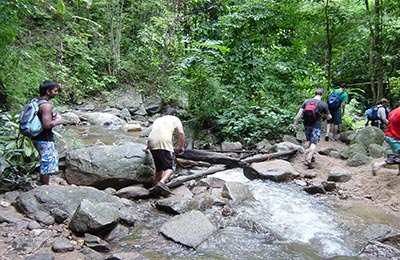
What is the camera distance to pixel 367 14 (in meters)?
11.0

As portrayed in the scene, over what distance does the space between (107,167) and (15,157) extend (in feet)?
5.02

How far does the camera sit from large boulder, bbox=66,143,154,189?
584cm

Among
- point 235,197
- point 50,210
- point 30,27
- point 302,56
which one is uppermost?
point 30,27

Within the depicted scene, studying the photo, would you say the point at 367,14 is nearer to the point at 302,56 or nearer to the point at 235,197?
the point at 302,56

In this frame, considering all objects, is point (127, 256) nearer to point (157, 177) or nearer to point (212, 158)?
point (157, 177)

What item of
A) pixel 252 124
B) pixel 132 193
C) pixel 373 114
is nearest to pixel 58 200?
pixel 132 193

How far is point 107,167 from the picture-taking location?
593 cm

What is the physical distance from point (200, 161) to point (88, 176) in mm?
3250

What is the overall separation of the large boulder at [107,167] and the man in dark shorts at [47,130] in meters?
0.98

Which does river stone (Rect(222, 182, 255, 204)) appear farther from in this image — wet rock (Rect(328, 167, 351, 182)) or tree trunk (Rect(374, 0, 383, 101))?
tree trunk (Rect(374, 0, 383, 101))

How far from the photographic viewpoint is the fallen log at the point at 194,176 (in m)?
6.40

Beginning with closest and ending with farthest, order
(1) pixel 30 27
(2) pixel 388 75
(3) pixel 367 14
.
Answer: (1) pixel 30 27 < (3) pixel 367 14 < (2) pixel 388 75

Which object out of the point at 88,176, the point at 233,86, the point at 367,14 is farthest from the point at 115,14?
the point at 88,176

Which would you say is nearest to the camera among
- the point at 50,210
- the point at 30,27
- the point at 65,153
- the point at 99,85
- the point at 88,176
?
the point at 50,210
